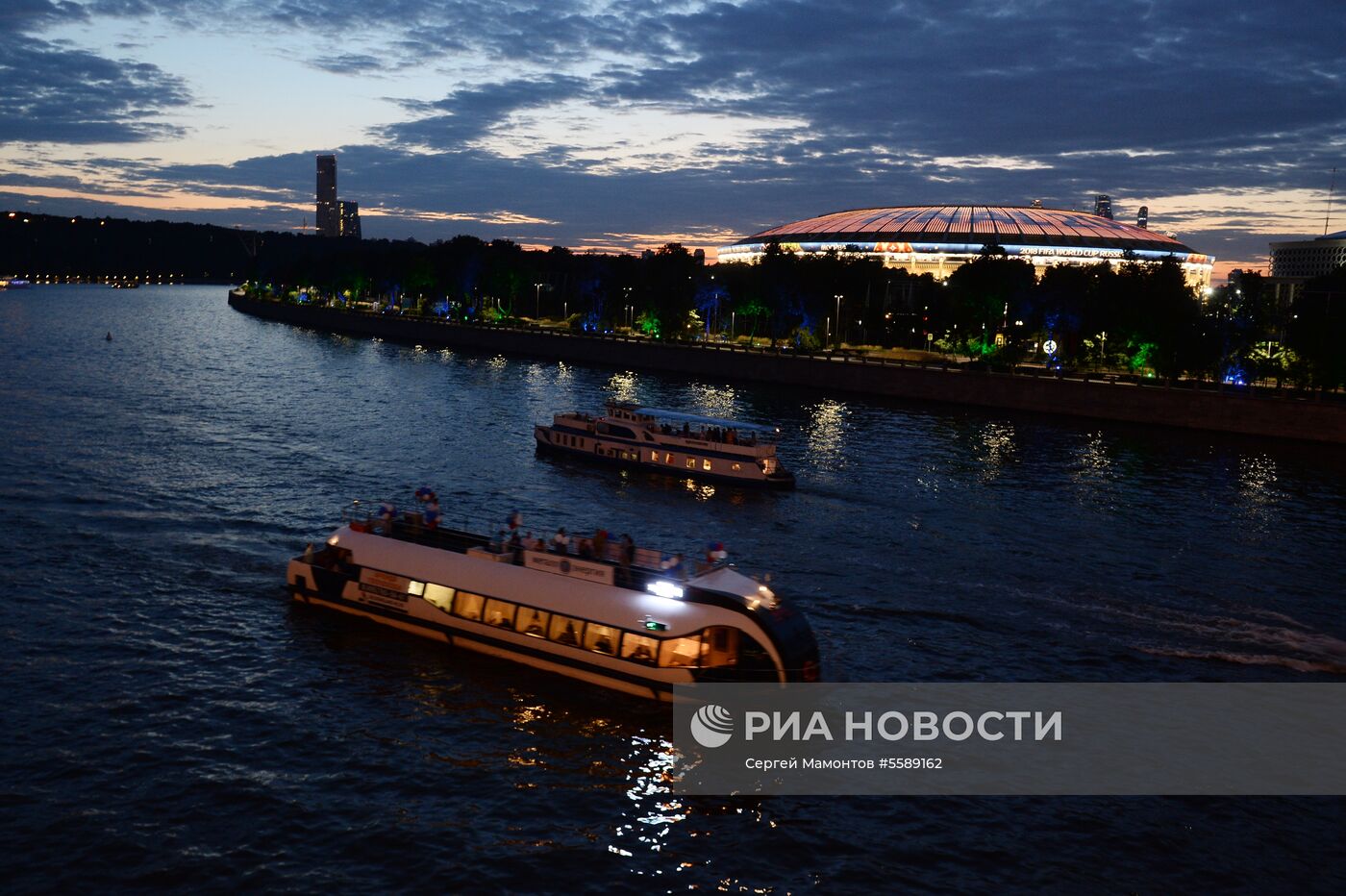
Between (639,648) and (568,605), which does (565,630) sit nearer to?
(568,605)

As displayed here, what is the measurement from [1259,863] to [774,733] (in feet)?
36.0

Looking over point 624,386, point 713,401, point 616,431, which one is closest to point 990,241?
point 624,386

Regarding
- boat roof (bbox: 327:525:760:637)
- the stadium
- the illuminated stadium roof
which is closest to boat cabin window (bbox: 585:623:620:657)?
boat roof (bbox: 327:525:760:637)

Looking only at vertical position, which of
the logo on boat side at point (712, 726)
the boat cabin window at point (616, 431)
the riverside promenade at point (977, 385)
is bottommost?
the logo on boat side at point (712, 726)

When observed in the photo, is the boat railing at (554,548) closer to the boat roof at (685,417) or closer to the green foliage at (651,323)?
the boat roof at (685,417)

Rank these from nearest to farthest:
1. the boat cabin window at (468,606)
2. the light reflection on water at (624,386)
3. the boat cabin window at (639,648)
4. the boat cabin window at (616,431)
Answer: the boat cabin window at (639,648) → the boat cabin window at (468,606) → the boat cabin window at (616,431) → the light reflection on water at (624,386)

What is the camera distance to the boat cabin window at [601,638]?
2702 cm

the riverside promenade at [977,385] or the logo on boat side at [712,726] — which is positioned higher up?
the riverside promenade at [977,385]

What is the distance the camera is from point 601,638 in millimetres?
27219

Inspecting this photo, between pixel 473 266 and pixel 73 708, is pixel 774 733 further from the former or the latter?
pixel 473 266

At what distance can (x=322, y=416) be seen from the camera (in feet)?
259

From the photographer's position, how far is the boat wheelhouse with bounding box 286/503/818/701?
25625mm

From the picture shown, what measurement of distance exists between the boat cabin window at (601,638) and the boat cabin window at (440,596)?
5009mm

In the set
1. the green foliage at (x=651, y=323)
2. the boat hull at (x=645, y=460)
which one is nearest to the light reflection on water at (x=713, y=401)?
the boat hull at (x=645, y=460)
